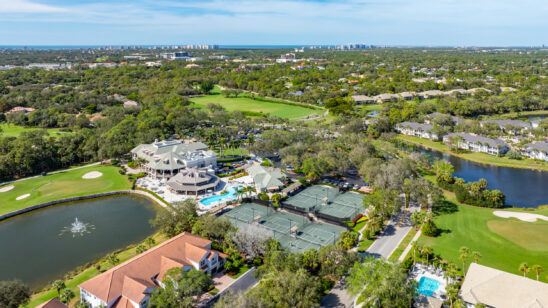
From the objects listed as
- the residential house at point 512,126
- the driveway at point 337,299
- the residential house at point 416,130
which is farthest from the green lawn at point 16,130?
the residential house at point 512,126

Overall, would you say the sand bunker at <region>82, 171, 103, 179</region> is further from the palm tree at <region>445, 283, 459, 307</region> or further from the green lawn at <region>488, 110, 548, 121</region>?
the green lawn at <region>488, 110, 548, 121</region>

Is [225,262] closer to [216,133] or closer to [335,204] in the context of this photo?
[335,204]

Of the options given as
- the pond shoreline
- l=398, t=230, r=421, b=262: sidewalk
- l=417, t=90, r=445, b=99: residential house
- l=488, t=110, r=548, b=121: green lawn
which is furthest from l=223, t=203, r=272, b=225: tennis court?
l=417, t=90, r=445, b=99: residential house

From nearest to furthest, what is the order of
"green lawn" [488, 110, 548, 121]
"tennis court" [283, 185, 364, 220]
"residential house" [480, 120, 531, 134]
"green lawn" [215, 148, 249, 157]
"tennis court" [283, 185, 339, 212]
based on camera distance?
"tennis court" [283, 185, 364, 220] → "tennis court" [283, 185, 339, 212] → "green lawn" [215, 148, 249, 157] → "residential house" [480, 120, 531, 134] → "green lawn" [488, 110, 548, 121]

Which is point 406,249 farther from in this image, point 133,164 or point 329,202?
point 133,164

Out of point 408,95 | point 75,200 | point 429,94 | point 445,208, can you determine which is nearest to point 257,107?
point 408,95

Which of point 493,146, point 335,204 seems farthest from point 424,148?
point 335,204
